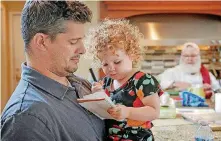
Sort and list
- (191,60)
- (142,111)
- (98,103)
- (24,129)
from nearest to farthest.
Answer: (24,129) → (98,103) → (142,111) → (191,60)

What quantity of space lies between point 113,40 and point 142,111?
1.07ft

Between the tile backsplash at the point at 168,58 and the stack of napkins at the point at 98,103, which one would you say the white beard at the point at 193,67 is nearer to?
the tile backsplash at the point at 168,58

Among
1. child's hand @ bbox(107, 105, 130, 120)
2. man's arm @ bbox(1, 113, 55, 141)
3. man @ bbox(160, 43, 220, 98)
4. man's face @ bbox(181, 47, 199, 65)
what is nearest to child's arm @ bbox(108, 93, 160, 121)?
child's hand @ bbox(107, 105, 130, 120)

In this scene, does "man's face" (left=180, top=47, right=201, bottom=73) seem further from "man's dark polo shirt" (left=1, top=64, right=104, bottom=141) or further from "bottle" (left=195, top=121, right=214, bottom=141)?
"man's dark polo shirt" (left=1, top=64, right=104, bottom=141)

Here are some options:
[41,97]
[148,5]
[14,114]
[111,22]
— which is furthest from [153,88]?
[148,5]

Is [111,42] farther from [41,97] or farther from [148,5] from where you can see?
[148,5]

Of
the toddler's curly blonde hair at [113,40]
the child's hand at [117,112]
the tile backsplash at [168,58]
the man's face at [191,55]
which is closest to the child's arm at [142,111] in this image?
the child's hand at [117,112]

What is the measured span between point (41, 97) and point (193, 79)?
3232mm

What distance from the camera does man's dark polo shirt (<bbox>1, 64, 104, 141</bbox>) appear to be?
34.2 inches

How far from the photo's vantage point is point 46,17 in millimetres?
1004

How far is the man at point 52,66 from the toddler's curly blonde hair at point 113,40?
32 cm

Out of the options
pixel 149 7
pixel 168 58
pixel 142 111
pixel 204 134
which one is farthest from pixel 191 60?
pixel 142 111

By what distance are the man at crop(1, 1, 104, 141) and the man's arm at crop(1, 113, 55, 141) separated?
2 cm

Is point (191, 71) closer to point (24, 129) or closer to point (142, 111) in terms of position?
point (142, 111)
